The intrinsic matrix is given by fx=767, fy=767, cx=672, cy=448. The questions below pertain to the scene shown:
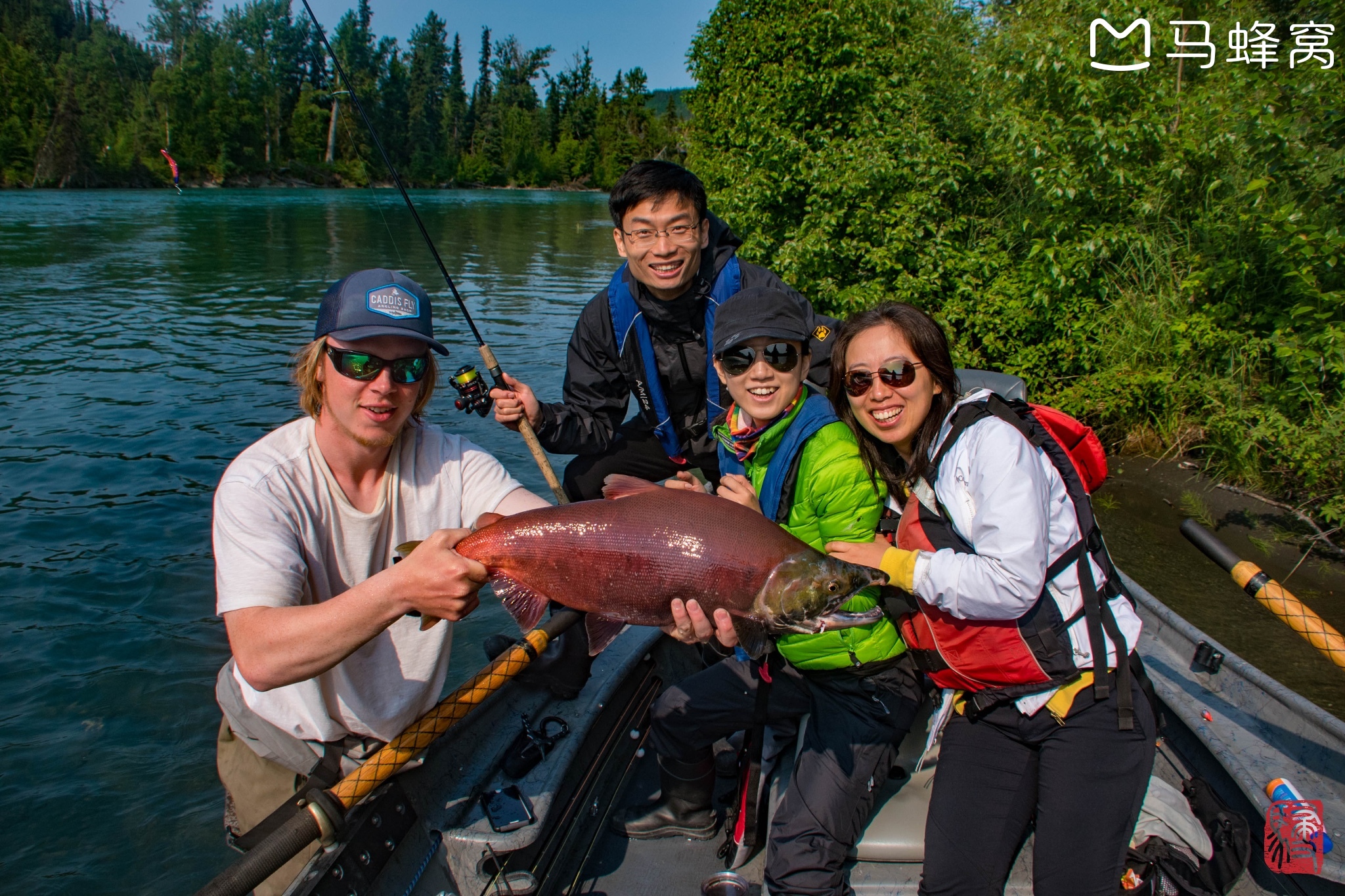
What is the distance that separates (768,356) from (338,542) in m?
1.90

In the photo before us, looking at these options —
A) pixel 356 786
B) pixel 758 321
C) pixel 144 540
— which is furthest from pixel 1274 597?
pixel 144 540

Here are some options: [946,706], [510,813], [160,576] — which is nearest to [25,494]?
[160,576]

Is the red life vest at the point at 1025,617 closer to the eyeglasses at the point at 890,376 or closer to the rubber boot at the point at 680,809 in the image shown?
the eyeglasses at the point at 890,376

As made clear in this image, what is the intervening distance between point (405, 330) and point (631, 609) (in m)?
1.38

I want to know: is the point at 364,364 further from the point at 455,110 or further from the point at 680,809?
the point at 455,110

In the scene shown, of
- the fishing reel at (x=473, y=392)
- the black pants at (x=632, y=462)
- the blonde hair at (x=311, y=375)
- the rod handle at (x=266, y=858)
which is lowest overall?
the rod handle at (x=266, y=858)

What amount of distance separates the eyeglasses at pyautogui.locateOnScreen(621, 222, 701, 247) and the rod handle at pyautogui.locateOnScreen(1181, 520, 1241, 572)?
3.05m

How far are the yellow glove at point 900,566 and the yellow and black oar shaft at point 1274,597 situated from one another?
75.1 inches

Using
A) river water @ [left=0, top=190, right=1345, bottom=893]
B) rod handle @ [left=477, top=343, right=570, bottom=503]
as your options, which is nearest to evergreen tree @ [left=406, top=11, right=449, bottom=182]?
river water @ [left=0, top=190, right=1345, bottom=893]

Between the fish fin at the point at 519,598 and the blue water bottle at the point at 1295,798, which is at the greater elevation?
the fish fin at the point at 519,598

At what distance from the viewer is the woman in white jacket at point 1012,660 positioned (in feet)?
8.97

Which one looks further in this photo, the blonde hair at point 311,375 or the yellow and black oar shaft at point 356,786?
the blonde hair at point 311,375
